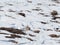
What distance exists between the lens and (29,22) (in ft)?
10.2

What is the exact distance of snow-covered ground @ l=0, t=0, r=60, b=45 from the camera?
2.54 m

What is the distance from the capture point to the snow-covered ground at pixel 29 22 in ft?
8.33

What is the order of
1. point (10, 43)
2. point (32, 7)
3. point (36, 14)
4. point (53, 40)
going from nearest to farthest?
1. point (10, 43)
2. point (53, 40)
3. point (36, 14)
4. point (32, 7)

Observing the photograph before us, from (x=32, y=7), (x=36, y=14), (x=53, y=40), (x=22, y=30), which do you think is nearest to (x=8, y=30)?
(x=22, y=30)

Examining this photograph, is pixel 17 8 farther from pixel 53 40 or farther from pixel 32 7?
pixel 53 40

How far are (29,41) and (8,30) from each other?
36cm

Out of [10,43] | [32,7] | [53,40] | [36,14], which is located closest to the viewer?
[10,43]

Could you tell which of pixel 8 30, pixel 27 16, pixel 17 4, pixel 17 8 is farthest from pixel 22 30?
pixel 17 4

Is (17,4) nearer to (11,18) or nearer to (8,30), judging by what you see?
(11,18)

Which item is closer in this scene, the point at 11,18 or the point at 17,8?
the point at 11,18

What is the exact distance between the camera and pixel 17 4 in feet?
13.2

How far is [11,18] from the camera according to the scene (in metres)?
3.21

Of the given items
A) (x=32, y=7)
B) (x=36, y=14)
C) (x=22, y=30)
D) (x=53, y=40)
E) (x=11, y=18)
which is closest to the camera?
(x=53, y=40)

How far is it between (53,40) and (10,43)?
0.48 m
